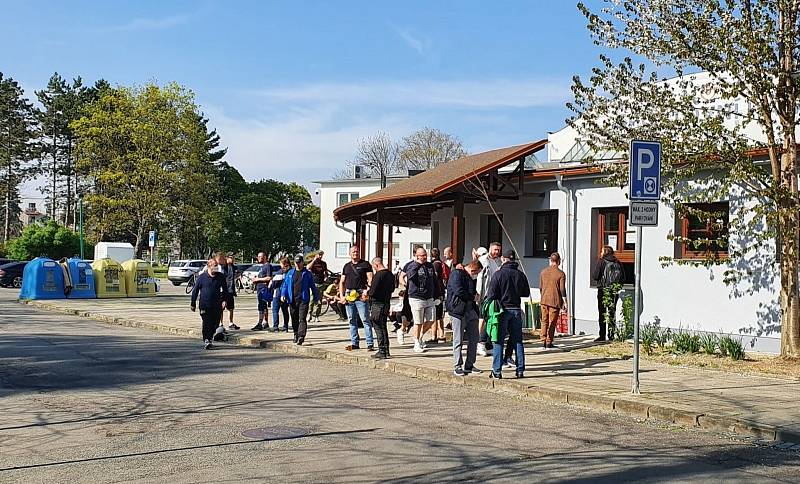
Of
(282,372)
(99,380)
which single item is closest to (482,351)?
(282,372)

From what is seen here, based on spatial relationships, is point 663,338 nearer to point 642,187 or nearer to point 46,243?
point 642,187

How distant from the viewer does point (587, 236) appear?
18.7 meters

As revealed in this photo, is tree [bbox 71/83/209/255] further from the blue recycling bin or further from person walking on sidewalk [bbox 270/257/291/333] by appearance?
person walking on sidewalk [bbox 270/257/291/333]

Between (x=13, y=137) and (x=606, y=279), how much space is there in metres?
75.1

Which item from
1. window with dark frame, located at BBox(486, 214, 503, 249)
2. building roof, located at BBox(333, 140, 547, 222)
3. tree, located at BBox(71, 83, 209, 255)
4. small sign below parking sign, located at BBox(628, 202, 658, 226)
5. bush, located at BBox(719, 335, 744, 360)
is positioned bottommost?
bush, located at BBox(719, 335, 744, 360)

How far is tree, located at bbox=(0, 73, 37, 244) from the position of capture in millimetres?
79438

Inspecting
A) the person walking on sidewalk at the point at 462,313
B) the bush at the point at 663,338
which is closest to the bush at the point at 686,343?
the bush at the point at 663,338

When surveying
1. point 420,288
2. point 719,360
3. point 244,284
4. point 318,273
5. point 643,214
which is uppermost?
point 643,214

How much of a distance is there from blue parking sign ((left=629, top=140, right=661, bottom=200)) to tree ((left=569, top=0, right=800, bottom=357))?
3279 millimetres

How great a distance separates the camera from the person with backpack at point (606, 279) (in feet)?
54.7

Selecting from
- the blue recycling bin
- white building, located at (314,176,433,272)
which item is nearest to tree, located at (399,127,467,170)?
white building, located at (314,176,433,272)

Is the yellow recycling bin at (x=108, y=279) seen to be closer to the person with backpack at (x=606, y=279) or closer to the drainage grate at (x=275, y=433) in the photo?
the person with backpack at (x=606, y=279)

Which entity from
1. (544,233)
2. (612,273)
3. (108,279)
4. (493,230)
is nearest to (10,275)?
(108,279)

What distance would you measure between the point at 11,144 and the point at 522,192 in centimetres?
7150
